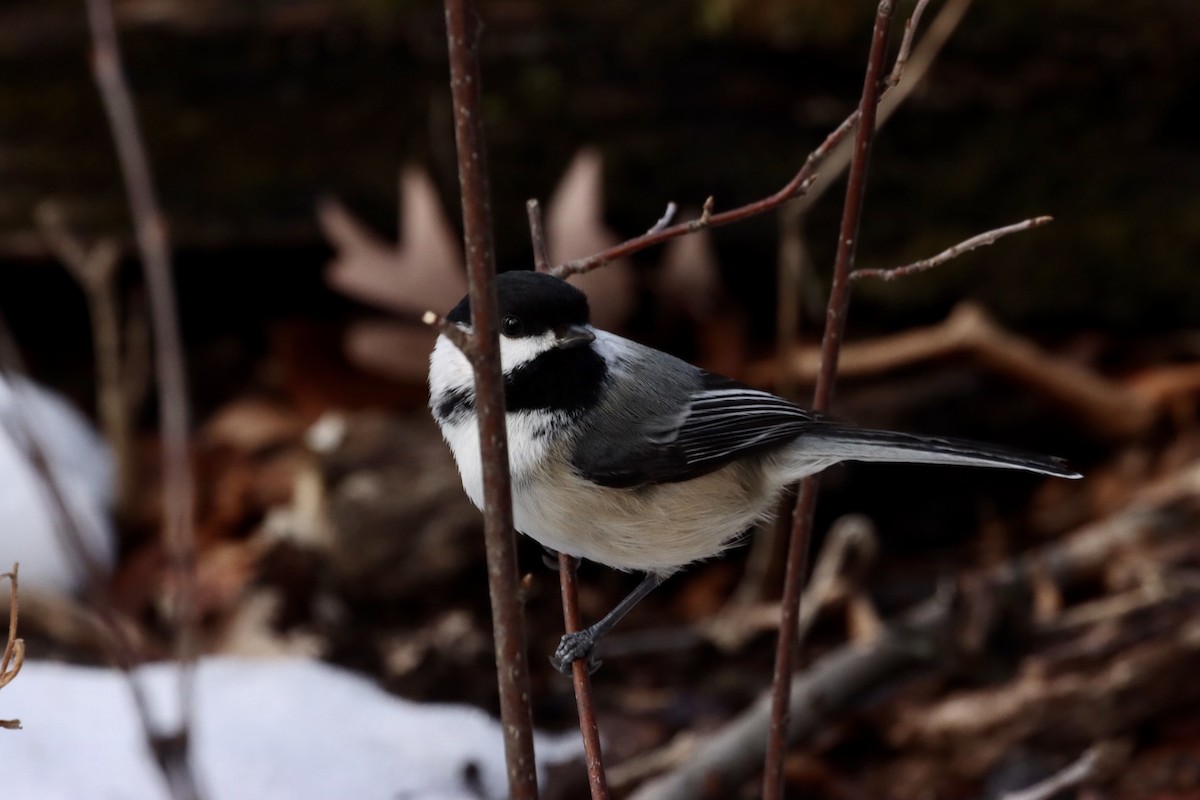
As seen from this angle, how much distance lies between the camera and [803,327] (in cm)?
328

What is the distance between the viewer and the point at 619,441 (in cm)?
159

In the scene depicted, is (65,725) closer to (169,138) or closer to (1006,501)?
(169,138)

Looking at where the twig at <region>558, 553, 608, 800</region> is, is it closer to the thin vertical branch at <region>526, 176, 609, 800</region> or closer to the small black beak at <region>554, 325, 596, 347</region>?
the thin vertical branch at <region>526, 176, 609, 800</region>

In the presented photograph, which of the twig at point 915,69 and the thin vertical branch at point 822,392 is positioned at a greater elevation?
the twig at point 915,69

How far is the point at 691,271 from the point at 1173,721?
1.51m

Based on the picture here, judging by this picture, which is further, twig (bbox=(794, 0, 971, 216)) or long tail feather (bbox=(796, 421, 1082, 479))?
twig (bbox=(794, 0, 971, 216))

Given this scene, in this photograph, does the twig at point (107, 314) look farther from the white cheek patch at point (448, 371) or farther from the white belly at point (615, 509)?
the white belly at point (615, 509)

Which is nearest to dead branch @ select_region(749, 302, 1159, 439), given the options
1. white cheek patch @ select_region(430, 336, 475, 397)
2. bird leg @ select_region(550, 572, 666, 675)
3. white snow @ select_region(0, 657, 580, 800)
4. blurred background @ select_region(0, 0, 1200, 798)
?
blurred background @ select_region(0, 0, 1200, 798)

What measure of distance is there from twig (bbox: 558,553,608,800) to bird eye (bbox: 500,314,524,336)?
0.91ft

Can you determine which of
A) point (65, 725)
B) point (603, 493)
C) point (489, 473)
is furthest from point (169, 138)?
point (489, 473)

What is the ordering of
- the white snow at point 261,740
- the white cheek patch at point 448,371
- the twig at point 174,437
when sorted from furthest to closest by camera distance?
the white snow at point 261,740
the white cheek patch at point 448,371
the twig at point 174,437

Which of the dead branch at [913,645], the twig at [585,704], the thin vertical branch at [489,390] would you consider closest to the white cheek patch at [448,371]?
the twig at [585,704]

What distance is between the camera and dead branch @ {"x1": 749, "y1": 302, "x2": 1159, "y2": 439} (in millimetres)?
2992

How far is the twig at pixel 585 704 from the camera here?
1249 mm
